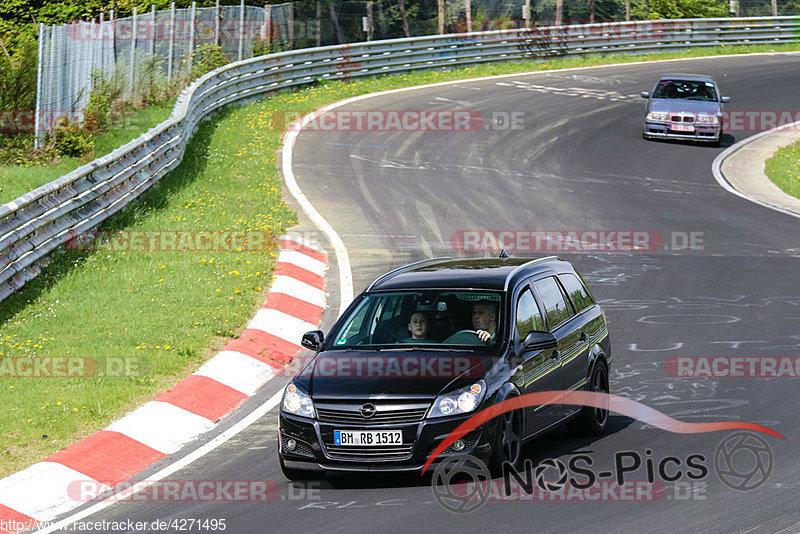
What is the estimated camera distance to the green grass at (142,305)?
10930mm

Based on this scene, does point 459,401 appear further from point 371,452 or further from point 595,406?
point 595,406

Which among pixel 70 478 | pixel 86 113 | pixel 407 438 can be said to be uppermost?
pixel 86 113

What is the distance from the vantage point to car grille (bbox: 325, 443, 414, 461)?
330 inches

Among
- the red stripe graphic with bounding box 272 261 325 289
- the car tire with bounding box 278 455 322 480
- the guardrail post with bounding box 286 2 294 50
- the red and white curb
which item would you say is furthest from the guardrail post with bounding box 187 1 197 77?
the car tire with bounding box 278 455 322 480

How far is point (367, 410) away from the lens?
8.41 meters

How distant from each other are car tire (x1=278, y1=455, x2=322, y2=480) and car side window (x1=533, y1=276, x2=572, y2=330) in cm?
243

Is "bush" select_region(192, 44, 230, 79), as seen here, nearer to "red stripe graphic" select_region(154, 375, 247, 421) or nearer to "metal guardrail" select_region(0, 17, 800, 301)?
"metal guardrail" select_region(0, 17, 800, 301)

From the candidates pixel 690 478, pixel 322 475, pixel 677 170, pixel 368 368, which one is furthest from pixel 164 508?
pixel 677 170

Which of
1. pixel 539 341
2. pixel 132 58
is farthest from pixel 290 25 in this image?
pixel 539 341

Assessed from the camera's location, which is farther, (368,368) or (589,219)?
(589,219)

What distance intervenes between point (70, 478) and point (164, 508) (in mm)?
1343

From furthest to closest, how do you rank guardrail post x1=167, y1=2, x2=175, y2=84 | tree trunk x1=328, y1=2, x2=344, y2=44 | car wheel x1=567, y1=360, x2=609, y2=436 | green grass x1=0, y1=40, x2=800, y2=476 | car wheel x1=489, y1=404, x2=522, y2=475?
tree trunk x1=328, y1=2, x2=344, y2=44 → guardrail post x1=167, y1=2, x2=175, y2=84 → green grass x1=0, y1=40, x2=800, y2=476 → car wheel x1=567, y1=360, x2=609, y2=436 → car wheel x1=489, y1=404, x2=522, y2=475

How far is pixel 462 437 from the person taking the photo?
838 centimetres

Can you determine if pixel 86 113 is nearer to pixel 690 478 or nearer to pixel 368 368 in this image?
pixel 368 368
